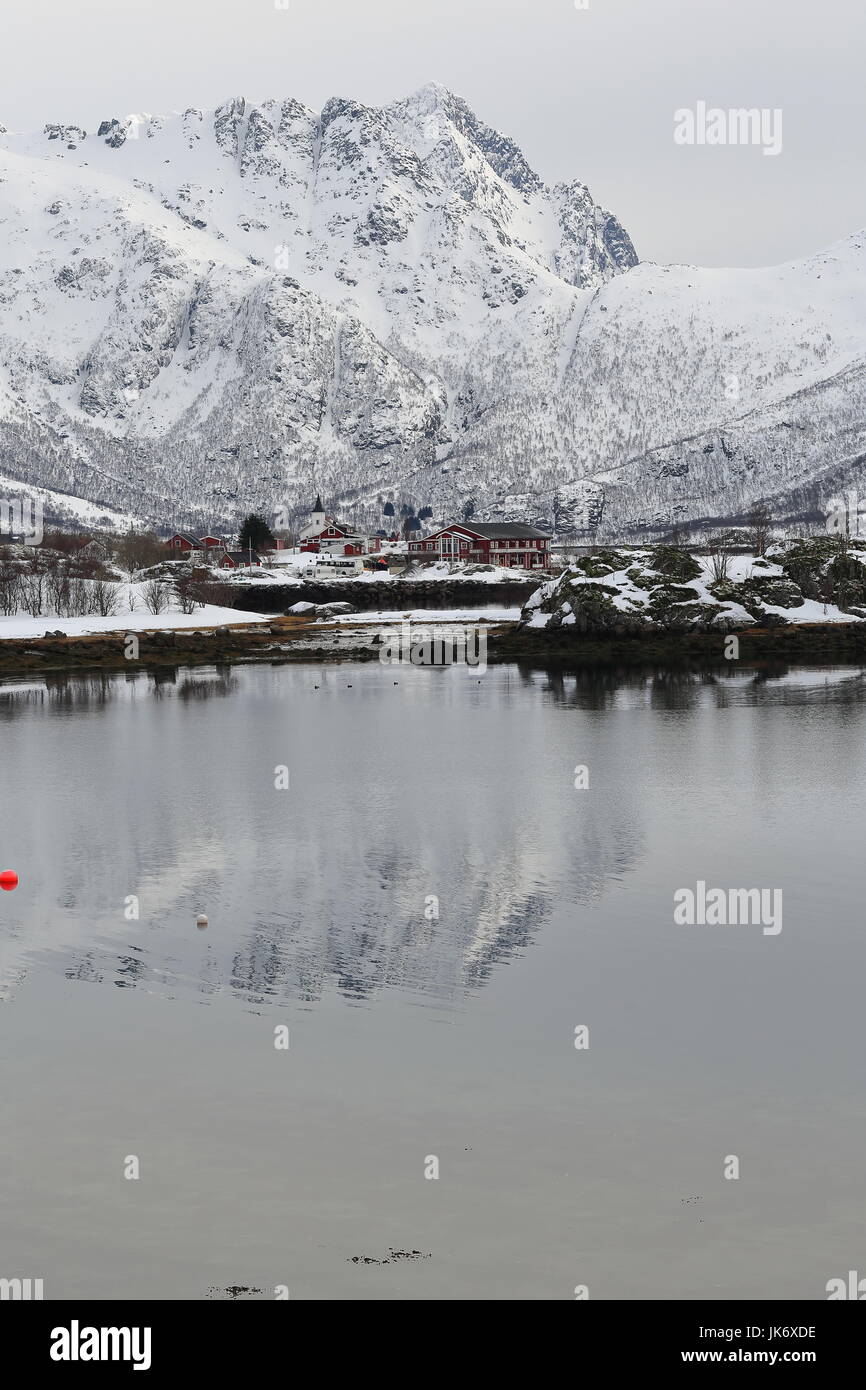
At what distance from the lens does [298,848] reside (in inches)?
1273

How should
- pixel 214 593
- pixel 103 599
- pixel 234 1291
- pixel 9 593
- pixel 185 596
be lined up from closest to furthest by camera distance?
pixel 234 1291
pixel 9 593
pixel 103 599
pixel 185 596
pixel 214 593

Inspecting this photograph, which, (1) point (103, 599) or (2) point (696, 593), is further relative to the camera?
(1) point (103, 599)

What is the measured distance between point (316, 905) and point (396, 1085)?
9.13 m

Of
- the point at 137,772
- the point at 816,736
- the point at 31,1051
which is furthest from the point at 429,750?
the point at 31,1051

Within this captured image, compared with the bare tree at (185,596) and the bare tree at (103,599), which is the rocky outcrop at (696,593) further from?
the bare tree at (103,599)

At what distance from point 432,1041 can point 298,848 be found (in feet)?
44.4

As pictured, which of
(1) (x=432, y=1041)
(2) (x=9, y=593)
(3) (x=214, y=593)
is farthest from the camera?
(3) (x=214, y=593)

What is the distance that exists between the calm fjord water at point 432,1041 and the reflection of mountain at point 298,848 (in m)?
0.13

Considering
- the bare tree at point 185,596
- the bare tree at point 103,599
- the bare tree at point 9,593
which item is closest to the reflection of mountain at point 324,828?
the bare tree at point 9,593

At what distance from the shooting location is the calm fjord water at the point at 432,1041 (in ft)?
45.6

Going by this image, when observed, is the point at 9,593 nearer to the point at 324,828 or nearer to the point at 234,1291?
the point at 324,828

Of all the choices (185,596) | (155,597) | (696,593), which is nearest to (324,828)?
(696,593)

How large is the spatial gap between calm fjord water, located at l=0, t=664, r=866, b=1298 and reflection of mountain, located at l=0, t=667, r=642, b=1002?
0.13m

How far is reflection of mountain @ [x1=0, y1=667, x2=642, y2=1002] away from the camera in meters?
23.3
